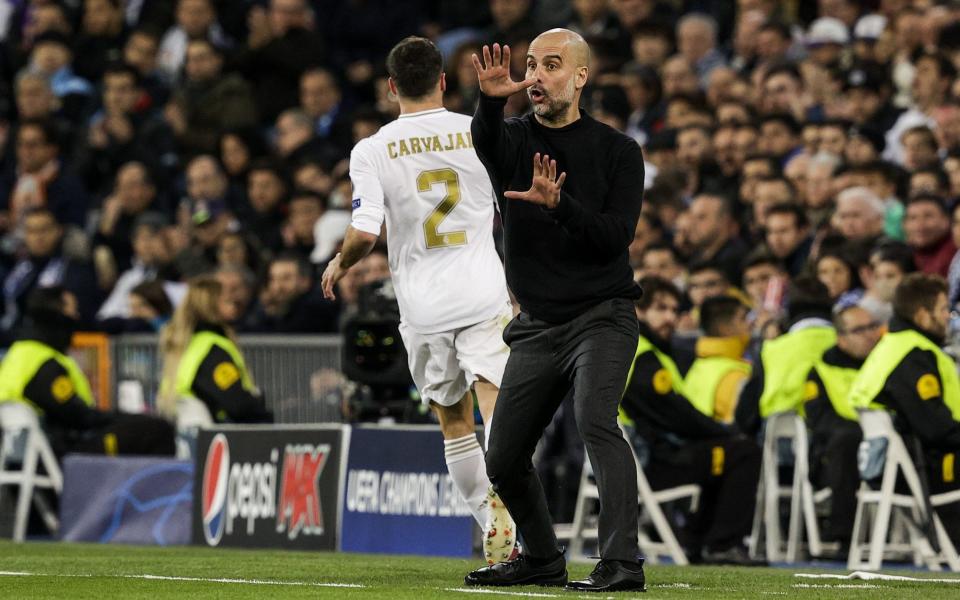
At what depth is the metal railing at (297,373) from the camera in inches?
591

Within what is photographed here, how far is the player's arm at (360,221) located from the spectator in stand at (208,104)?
443 inches

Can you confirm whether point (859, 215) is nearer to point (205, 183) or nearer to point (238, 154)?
point (205, 183)

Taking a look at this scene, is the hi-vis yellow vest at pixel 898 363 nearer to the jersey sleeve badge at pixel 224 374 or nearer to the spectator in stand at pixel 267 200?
the jersey sleeve badge at pixel 224 374

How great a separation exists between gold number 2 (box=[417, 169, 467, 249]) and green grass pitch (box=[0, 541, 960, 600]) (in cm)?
157

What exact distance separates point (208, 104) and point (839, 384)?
1009cm

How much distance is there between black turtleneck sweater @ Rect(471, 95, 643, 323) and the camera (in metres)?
7.75

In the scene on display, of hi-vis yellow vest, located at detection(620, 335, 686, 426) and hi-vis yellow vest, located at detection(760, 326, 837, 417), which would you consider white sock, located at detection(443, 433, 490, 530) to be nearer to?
hi-vis yellow vest, located at detection(620, 335, 686, 426)

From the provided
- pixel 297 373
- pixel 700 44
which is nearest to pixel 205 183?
pixel 297 373

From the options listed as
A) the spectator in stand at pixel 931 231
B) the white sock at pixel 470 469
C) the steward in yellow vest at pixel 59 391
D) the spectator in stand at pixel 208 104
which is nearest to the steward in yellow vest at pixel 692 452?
the spectator in stand at pixel 931 231

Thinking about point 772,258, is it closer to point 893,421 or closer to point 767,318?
point 767,318

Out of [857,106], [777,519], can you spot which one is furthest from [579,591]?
[857,106]

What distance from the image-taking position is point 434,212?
912cm

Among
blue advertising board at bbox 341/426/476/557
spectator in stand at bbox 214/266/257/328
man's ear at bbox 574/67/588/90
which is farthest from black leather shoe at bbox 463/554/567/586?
spectator in stand at bbox 214/266/257/328

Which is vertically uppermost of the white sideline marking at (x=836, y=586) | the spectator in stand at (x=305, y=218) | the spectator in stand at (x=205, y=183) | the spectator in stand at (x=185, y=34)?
the spectator in stand at (x=185, y=34)
